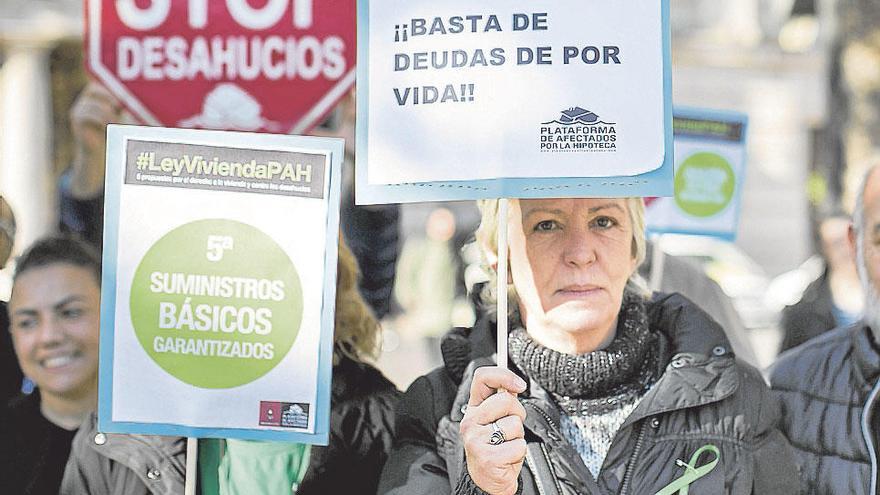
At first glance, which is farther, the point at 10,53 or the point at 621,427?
the point at 10,53

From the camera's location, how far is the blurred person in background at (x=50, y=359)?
3646mm

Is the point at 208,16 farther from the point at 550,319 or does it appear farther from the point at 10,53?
the point at 10,53

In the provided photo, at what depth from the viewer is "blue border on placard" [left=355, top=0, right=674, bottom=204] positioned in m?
3.03

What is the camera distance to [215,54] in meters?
4.07

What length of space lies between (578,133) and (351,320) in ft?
2.73

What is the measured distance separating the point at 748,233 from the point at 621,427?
65.7 feet

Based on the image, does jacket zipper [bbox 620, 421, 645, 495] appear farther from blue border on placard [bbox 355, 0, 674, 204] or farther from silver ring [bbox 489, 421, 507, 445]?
blue border on placard [bbox 355, 0, 674, 204]

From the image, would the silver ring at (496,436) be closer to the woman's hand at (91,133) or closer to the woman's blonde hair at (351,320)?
the woman's blonde hair at (351,320)

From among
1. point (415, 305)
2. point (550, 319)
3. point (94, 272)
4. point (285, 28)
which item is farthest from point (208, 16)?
point (415, 305)

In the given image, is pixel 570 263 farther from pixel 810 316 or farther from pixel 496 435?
pixel 810 316

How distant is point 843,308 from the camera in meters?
6.52

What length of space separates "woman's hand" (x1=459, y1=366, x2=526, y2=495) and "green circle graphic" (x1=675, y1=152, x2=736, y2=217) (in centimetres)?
244

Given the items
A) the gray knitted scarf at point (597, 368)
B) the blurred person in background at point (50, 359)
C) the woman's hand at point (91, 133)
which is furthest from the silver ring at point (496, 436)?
the woman's hand at point (91, 133)

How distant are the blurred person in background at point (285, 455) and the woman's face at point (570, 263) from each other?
490 mm
